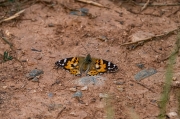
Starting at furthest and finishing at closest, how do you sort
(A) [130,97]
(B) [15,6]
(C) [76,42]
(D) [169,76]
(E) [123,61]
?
1. (B) [15,6]
2. (C) [76,42]
3. (E) [123,61]
4. (A) [130,97]
5. (D) [169,76]

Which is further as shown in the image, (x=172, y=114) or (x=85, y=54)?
(x=85, y=54)

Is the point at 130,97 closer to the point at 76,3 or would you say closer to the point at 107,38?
the point at 107,38

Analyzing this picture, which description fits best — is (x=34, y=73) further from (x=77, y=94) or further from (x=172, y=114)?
(x=172, y=114)

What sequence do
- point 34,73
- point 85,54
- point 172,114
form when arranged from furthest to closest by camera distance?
point 85,54 < point 34,73 < point 172,114

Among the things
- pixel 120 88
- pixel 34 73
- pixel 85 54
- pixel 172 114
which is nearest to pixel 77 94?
pixel 120 88

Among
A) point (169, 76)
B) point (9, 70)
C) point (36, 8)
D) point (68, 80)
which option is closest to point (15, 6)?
point (36, 8)

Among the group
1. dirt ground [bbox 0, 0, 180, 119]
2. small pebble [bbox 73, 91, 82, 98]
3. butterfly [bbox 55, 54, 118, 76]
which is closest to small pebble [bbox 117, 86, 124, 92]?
dirt ground [bbox 0, 0, 180, 119]
